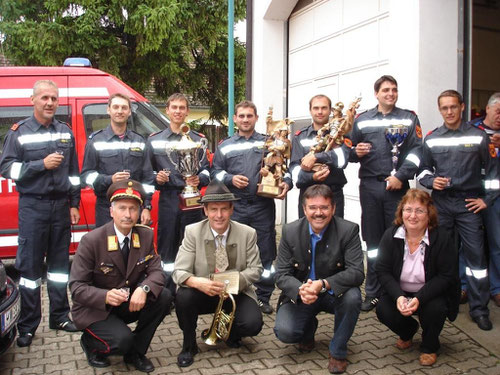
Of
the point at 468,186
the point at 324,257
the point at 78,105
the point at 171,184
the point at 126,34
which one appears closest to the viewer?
the point at 324,257

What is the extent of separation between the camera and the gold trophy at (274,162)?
199 inches

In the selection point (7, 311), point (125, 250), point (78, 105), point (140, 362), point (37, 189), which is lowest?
point (140, 362)

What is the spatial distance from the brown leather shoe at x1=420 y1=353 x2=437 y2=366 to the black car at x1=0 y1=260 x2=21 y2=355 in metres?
2.92

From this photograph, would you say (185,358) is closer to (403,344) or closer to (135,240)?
(135,240)

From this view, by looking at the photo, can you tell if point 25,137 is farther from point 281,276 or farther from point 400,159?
point 400,159

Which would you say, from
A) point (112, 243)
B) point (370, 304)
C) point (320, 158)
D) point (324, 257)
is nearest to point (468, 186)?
point (320, 158)

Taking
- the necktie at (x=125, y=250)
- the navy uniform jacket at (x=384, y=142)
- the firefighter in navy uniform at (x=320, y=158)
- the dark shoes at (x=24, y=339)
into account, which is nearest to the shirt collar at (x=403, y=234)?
the navy uniform jacket at (x=384, y=142)

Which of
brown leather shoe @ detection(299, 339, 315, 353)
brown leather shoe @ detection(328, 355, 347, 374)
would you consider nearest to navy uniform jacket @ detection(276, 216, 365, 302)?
brown leather shoe @ detection(299, 339, 315, 353)

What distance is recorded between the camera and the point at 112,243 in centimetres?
395

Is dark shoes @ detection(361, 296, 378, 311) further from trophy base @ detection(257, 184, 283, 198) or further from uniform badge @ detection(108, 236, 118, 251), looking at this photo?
uniform badge @ detection(108, 236, 118, 251)

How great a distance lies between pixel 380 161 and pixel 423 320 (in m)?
1.58

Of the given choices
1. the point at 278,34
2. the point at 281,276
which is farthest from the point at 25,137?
the point at 278,34

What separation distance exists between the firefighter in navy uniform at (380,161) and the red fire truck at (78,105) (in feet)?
8.26

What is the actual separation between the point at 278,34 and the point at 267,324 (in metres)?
6.09
